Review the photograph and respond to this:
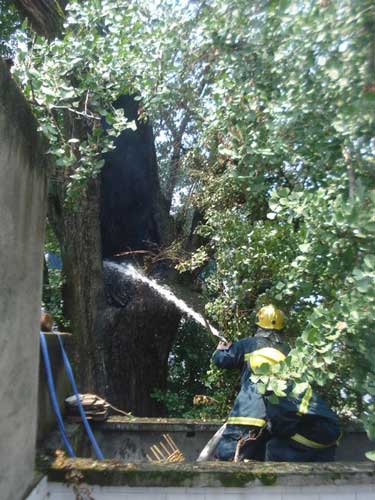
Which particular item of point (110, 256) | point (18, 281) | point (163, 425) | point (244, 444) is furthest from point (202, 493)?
point (110, 256)

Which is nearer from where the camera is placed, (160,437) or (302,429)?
(302,429)

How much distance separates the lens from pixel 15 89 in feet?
9.19

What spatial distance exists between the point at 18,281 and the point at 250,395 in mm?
2292

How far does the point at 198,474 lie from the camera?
326cm

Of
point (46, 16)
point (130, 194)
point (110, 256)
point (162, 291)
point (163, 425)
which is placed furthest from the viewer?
point (130, 194)

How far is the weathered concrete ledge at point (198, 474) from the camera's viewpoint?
10.6ft

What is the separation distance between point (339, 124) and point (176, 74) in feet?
6.99

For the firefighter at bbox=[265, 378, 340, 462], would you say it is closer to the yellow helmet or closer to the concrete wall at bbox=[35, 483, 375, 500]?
the concrete wall at bbox=[35, 483, 375, 500]

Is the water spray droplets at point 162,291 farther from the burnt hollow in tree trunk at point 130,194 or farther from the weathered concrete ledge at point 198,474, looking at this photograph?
the weathered concrete ledge at point 198,474

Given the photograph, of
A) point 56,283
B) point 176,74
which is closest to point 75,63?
point 176,74

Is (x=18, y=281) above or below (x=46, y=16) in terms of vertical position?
below

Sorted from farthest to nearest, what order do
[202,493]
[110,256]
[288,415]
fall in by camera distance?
[110,256], [288,415], [202,493]

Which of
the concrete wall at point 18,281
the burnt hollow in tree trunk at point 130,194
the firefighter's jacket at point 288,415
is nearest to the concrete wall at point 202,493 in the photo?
the concrete wall at point 18,281

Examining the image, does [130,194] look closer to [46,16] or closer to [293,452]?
[46,16]
